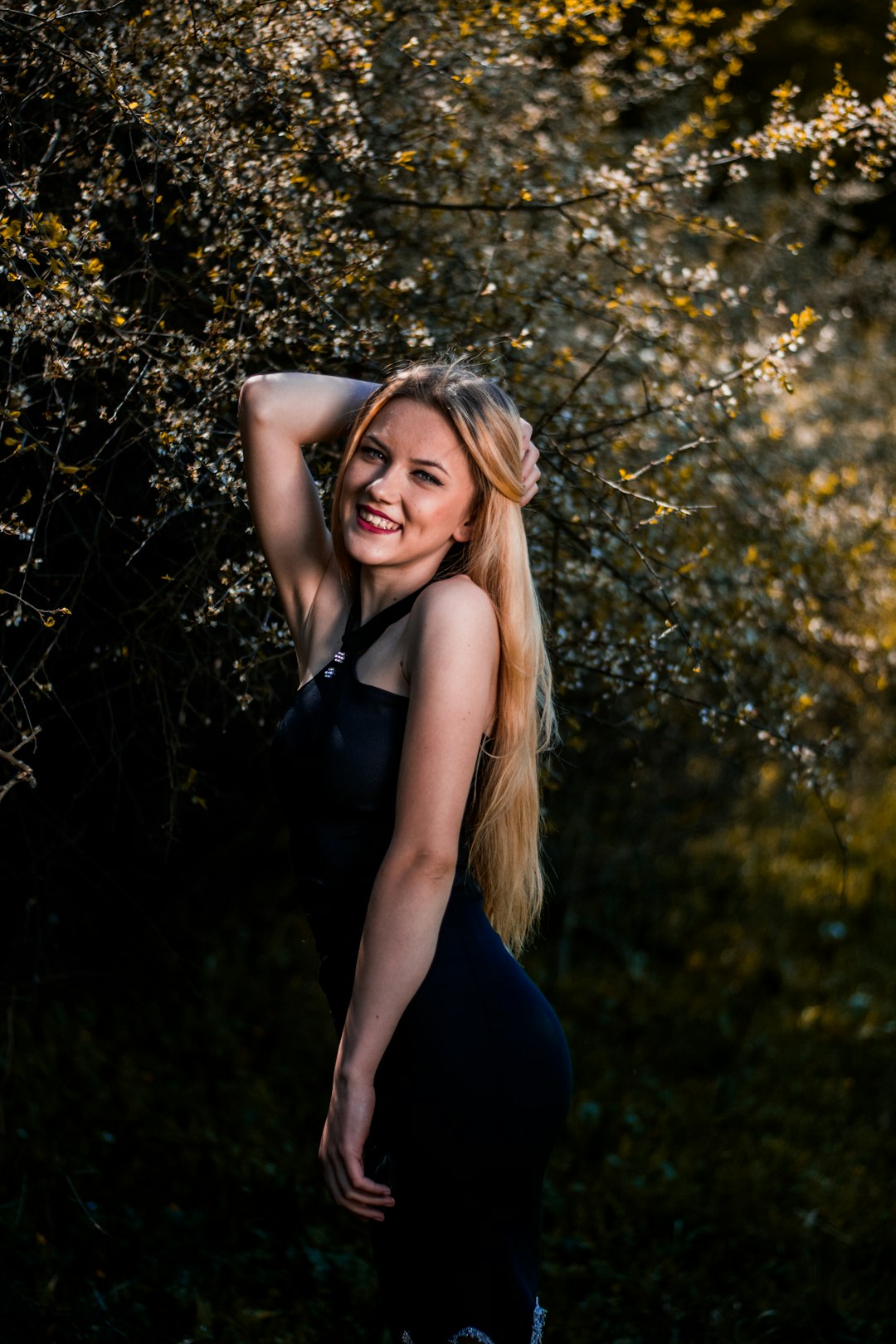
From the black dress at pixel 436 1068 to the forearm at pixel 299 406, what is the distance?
421mm

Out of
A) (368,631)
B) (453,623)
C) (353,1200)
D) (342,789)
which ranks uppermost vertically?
(453,623)

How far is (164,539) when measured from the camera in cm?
294

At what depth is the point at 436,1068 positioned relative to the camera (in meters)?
1.88

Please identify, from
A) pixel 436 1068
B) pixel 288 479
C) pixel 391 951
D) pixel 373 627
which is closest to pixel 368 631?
pixel 373 627

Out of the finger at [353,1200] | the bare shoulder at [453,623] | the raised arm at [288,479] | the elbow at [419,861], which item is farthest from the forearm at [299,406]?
the finger at [353,1200]

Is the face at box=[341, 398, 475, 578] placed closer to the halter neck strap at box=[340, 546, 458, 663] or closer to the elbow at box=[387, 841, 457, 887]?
the halter neck strap at box=[340, 546, 458, 663]

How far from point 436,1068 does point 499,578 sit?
0.76 m

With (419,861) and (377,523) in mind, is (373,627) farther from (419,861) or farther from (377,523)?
(419,861)

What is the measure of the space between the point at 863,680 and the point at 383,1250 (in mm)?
3335

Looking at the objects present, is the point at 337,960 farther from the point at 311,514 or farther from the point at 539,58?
the point at 539,58

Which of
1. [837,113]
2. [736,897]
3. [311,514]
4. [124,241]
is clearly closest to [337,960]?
[311,514]

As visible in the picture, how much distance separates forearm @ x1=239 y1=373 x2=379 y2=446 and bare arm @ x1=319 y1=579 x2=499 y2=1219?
54 centimetres

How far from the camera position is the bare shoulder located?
1771 millimetres

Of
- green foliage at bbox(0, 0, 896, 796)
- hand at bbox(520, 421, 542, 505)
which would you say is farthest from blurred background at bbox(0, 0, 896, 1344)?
hand at bbox(520, 421, 542, 505)
